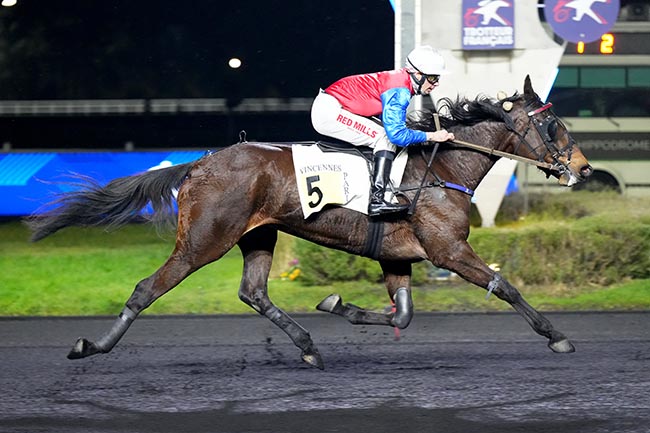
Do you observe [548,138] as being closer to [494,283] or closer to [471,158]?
[471,158]

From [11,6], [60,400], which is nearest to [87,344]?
[60,400]

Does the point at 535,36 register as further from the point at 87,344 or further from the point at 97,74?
the point at 87,344

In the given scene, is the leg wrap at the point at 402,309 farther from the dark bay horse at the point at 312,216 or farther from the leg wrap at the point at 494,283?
the leg wrap at the point at 494,283

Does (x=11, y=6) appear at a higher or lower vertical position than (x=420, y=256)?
higher

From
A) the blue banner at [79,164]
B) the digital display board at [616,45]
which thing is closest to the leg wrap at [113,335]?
the blue banner at [79,164]

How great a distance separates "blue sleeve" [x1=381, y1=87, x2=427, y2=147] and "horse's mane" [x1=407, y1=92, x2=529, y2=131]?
0.41 metres

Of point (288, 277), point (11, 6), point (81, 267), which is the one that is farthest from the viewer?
point (11, 6)

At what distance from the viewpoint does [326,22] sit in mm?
12992

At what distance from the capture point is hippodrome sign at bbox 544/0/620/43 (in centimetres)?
1216

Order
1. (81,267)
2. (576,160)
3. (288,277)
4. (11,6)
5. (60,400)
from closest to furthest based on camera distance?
(60,400), (576,160), (288,277), (81,267), (11,6)

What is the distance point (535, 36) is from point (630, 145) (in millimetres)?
1785

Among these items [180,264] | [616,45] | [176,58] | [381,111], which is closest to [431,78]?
[381,111]

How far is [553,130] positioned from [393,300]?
1.56m

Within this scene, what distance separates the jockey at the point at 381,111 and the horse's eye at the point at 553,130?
72 cm
